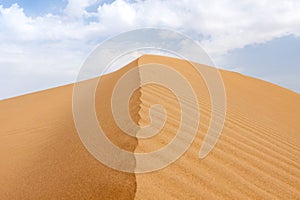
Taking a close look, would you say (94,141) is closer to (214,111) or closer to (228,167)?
(228,167)

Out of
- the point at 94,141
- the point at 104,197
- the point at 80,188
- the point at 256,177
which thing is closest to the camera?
the point at 104,197

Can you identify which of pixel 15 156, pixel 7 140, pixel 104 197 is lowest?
pixel 7 140

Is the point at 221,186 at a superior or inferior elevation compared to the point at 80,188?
superior

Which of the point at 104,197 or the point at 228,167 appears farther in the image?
the point at 228,167

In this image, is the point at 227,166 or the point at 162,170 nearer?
the point at 162,170

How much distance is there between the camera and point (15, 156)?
413 centimetres

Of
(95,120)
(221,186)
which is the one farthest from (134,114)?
(221,186)

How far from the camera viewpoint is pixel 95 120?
4.34m

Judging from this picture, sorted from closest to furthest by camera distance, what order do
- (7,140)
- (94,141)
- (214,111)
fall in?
(94,141), (214,111), (7,140)

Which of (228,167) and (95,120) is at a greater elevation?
(228,167)

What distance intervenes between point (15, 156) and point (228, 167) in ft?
8.87

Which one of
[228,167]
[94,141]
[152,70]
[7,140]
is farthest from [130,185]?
[152,70]

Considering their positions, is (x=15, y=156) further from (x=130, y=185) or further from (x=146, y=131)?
(x=130, y=185)

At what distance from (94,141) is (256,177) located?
1.65m
